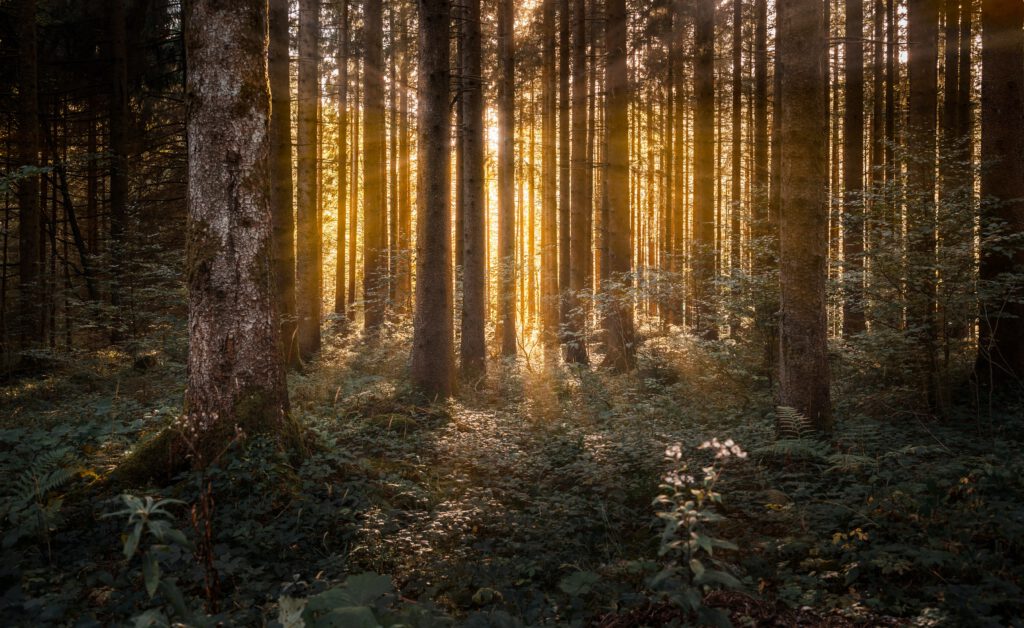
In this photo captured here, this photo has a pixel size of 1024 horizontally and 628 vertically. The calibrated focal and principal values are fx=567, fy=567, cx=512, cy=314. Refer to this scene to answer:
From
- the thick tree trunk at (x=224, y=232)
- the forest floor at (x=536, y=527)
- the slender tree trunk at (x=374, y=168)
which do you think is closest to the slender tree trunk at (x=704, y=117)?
the forest floor at (x=536, y=527)

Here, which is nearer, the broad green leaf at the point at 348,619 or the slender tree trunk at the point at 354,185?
the broad green leaf at the point at 348,619

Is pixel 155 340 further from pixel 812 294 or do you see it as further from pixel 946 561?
pixel 946 561

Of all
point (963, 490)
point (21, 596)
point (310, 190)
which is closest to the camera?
point (21, 596)

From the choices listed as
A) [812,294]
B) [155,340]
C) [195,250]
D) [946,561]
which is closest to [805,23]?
[812,294]

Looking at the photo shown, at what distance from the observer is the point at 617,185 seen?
13.9 meters

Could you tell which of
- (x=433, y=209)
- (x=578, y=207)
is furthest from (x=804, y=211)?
(x=578, y=207)

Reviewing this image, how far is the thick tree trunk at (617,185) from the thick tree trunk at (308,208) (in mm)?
7626

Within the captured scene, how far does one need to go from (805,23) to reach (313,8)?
12.7 m

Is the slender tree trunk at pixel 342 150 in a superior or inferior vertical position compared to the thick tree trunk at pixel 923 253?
superior

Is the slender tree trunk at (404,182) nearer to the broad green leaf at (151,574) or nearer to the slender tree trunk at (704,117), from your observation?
the slender tree trunk at (704,117)

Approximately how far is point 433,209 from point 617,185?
5725 mm

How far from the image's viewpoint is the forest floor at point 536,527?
3260 millimetres

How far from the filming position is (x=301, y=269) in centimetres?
1568

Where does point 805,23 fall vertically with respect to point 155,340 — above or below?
above
